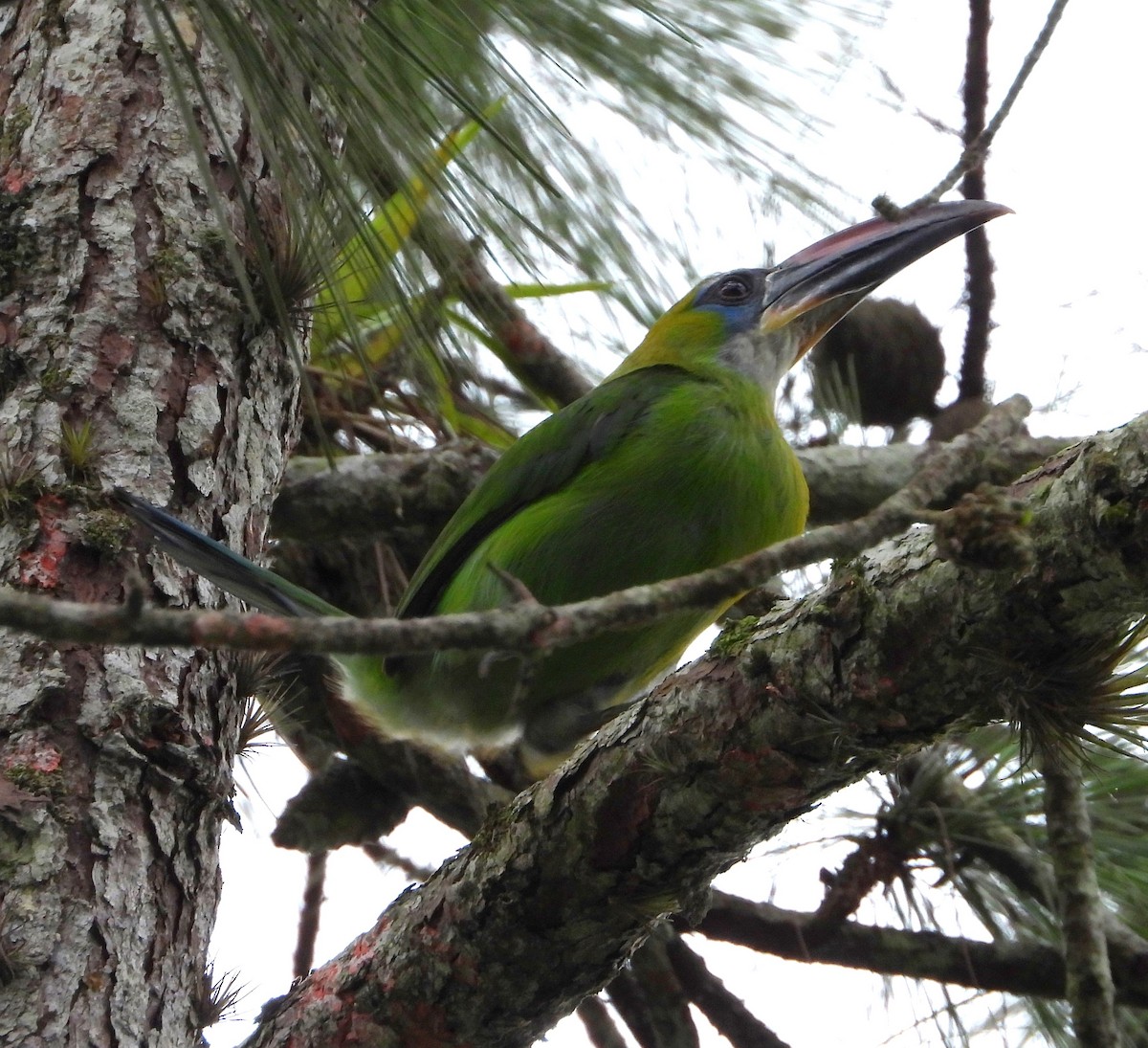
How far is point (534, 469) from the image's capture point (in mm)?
2730

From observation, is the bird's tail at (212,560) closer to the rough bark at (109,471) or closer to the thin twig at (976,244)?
the rough bark at (109,471)

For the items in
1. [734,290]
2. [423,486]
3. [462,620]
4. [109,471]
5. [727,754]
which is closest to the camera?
[462,620]

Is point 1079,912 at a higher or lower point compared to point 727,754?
lower

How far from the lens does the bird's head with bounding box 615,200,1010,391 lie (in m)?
2.76

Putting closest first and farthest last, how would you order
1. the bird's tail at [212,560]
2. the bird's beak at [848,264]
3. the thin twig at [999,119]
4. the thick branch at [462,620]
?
the thick branch at [462,620] < the bird's tail at [212,560] < the thin twig at [999,119] < the bird's beak at [848,264]

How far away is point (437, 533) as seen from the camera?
306cm

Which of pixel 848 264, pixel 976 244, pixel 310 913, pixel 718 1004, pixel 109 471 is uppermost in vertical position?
pixel 848 264

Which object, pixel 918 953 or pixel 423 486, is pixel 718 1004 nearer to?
pixel 918 953

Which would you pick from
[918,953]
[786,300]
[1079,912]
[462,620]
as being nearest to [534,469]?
[786,300]

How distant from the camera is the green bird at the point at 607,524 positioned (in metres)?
2.51

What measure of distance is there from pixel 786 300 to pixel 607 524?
2.84 feet

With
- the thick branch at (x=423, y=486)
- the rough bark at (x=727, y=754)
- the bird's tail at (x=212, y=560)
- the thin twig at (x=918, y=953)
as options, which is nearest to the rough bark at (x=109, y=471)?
the bird's tail at (x=212, y=560)

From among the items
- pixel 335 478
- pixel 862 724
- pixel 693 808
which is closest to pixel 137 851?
pixel 693 808

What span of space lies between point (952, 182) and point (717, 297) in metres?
0.91
